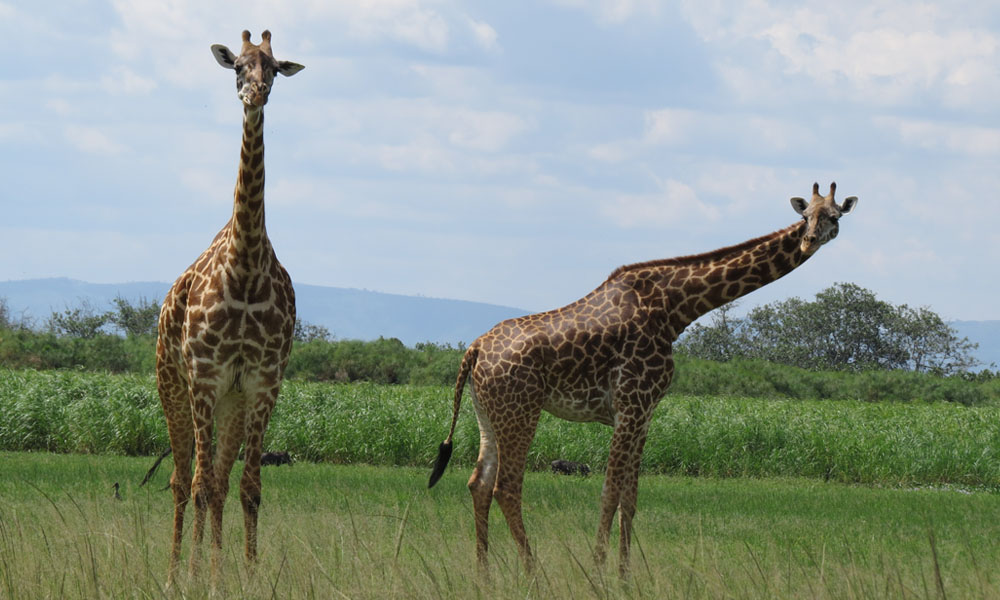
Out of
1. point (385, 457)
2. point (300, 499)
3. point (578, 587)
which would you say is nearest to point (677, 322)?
point (578, 587)

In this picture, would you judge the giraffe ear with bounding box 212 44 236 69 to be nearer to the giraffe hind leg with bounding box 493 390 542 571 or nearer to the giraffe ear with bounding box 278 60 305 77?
the giraffe ear with bounding box 278 60 305 77

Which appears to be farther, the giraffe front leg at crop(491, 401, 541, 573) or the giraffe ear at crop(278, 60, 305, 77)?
the giraffe front leg at crop(491, 401, 541, 573)

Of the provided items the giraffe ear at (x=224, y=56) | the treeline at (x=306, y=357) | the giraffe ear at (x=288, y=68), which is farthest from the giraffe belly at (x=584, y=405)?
the treeline at (x=306, y=357)

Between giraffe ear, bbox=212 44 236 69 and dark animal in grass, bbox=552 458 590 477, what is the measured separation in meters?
13.9

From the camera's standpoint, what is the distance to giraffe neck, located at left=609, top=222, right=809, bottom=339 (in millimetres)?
10188

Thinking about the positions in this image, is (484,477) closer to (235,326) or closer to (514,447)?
(514,447)

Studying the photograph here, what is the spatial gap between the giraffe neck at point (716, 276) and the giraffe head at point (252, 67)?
398cm

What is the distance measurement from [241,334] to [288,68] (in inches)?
84.8

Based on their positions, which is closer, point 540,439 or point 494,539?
point 494,539

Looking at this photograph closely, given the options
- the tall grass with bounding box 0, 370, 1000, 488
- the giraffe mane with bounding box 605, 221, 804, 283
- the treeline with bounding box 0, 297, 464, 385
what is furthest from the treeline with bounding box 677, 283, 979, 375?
the giraffe mane with bounding box 605, 221, 804, 283

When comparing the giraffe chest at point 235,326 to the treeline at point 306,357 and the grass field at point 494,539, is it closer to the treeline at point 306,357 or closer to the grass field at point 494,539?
the grass field at point 494,539

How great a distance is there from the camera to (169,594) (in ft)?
24.0

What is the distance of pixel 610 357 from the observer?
9875 mm

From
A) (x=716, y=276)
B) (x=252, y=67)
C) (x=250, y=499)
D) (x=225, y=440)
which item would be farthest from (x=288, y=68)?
(x=716, y=276)
